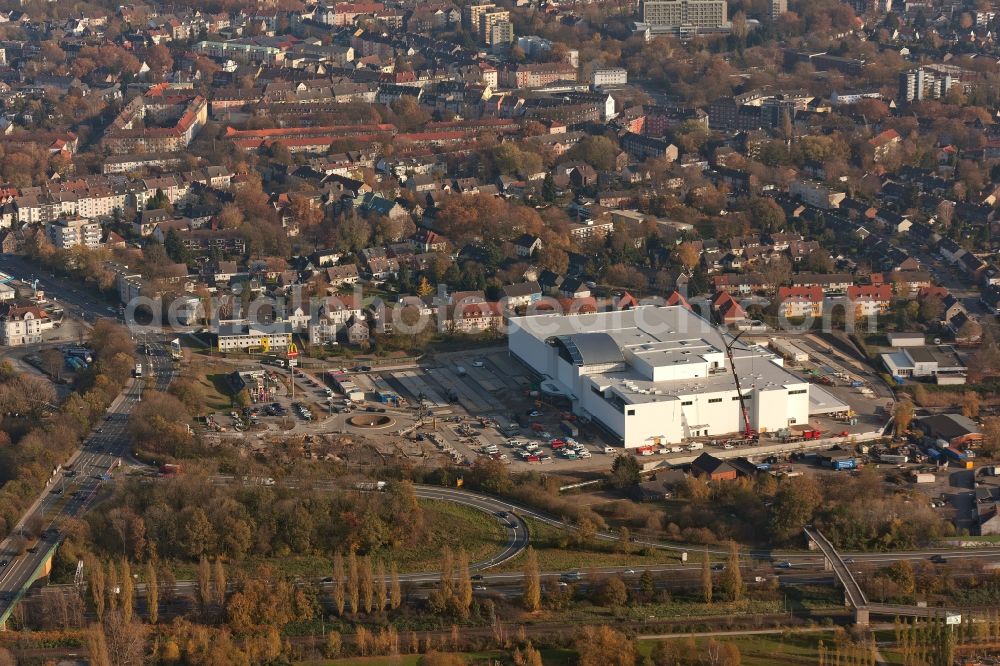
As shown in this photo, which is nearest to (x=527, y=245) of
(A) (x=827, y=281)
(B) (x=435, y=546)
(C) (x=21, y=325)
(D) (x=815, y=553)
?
(A) (x=827, y=281)

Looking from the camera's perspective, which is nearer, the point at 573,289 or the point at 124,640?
the point at 124,640

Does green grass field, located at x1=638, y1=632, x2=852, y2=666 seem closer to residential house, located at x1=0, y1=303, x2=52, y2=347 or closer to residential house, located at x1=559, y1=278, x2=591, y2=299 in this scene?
residential house, located at x1=559, y1=278, x2=591, y2=299

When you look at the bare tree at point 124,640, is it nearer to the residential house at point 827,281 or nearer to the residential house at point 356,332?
the residential house at point 356,332

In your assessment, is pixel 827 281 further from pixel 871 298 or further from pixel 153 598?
pixel 153 598

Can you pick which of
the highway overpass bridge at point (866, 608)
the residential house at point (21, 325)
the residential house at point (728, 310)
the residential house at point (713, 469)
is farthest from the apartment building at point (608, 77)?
the highway overpass bridge at point (866, 608)

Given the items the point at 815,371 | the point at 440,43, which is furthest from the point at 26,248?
the point at 440,43
